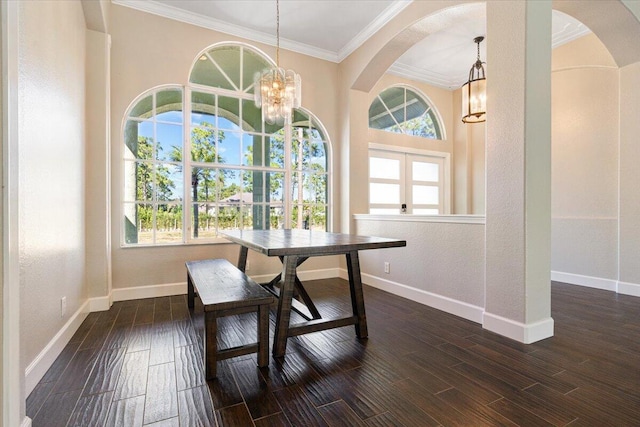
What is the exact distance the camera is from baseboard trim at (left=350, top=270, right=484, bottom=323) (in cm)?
266

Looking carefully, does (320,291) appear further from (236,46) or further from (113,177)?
(236,46)

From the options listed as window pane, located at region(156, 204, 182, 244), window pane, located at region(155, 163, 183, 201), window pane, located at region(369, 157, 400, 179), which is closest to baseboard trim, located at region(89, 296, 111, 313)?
window pane, located at region(156, 204, 182, 244)

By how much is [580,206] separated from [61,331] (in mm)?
5525

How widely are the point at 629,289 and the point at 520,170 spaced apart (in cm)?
263

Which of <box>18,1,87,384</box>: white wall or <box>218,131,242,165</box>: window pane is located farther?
<box>218,131,242,165</box>: window pane

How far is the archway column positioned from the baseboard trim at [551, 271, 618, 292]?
2.14 m

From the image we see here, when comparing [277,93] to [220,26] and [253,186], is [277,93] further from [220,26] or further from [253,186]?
[220,26]

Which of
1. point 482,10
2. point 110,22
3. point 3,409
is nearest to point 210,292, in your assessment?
point 3,409

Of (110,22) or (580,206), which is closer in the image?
(110,22)

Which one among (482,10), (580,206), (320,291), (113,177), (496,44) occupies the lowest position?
(320,291)

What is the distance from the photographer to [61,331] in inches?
83.0

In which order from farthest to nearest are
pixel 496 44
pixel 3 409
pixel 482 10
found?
1. pixel 482 10
2. pixel 496 44
3. pixel 3 409

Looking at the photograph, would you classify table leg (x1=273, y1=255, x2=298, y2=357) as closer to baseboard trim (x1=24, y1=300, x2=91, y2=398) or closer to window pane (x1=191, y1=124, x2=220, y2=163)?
baseboard trim (x1=24, y1=300, x2=91, y2=398)

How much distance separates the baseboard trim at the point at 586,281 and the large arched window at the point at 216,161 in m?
3.21
